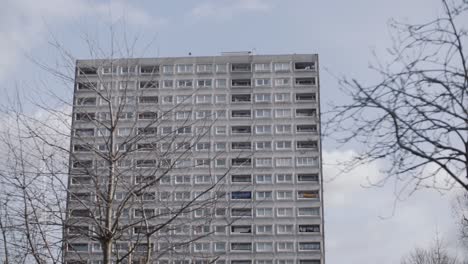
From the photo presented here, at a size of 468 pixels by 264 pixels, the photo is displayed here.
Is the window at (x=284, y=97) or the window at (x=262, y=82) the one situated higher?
the window at (x=262, y=82)

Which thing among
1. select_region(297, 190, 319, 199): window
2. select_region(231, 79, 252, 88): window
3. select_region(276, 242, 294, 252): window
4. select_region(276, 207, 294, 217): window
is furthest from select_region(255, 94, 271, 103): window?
select_region(276, 242, 294, 252): window

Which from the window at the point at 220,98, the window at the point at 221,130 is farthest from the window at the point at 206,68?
the window at the point at 221,130

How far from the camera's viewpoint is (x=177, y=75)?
294 ft

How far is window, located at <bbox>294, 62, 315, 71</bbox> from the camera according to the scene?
9406 centimetres

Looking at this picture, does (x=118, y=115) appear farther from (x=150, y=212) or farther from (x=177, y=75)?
(x=177, y=75)

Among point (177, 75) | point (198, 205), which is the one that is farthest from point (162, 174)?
point (177, 75)

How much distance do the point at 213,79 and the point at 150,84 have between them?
8118 cm

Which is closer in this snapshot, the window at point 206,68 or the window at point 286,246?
the window at point 286,246

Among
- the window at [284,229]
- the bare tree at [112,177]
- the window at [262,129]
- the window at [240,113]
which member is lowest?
the bare tree at [112,177]

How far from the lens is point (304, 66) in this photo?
94.4m

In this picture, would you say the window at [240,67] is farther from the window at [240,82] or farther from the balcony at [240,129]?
the balcony at [240,129]

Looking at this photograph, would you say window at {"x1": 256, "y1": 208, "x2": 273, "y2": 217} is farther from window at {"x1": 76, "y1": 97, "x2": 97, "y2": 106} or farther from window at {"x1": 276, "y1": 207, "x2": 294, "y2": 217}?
window at {"x1": 76, "y1": 97, "x2": 97, "y2": 106}

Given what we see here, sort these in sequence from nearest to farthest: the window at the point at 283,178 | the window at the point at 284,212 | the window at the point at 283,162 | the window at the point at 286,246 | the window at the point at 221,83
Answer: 1. the window at the point at 286,246
2. the window at the point at 284,212
3. the window at the point at 283,178
4. the window at the point at 283,162
5. the window at the point at 221,83

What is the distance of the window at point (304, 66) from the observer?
309 feet
